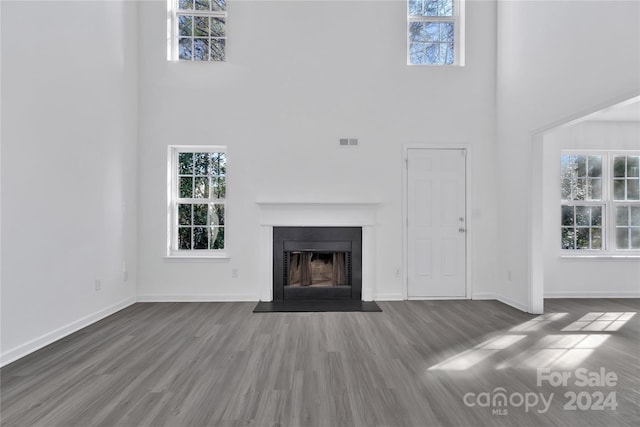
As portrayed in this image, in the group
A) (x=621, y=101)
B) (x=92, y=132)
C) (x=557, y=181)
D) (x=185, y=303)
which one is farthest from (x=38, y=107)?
(x=557, y=181)

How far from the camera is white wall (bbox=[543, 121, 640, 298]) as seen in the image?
17.3 feet

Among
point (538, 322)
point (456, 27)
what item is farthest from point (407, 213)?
point (456, 27)

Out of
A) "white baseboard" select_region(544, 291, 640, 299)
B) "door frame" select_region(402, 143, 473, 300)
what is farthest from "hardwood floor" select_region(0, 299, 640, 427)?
"white baseboard" select_region(544, 291, 640, 299)

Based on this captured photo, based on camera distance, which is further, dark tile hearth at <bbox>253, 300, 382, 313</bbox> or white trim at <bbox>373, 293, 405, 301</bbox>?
white trim at <bbox>373, 293, 405, 301</bbox>

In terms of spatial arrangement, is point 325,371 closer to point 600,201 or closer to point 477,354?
point 477,354

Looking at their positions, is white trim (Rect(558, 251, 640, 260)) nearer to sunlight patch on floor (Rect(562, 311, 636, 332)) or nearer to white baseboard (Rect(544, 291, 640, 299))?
white baseboard (Rect(544, 291, 640, 299))

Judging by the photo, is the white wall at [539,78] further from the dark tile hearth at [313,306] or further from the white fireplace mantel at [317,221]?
the dark tile hearth at [313,306]

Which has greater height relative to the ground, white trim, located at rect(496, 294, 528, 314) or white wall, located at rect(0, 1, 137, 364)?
white wall, located at rect(0, 1, 137, 364)

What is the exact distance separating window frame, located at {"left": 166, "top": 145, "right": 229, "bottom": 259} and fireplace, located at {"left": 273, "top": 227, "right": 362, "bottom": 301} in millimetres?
819

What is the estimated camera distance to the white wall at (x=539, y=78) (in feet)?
9.70

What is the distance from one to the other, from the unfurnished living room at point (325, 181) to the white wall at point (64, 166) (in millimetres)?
28

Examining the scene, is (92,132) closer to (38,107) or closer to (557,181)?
(38,107)

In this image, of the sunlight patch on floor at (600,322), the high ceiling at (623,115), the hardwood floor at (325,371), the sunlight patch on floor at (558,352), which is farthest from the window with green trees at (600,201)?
the sunlight patch on floor at (558,352)

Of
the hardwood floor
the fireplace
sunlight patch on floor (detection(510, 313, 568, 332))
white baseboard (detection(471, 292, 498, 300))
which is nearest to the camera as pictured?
the hardwood floor
